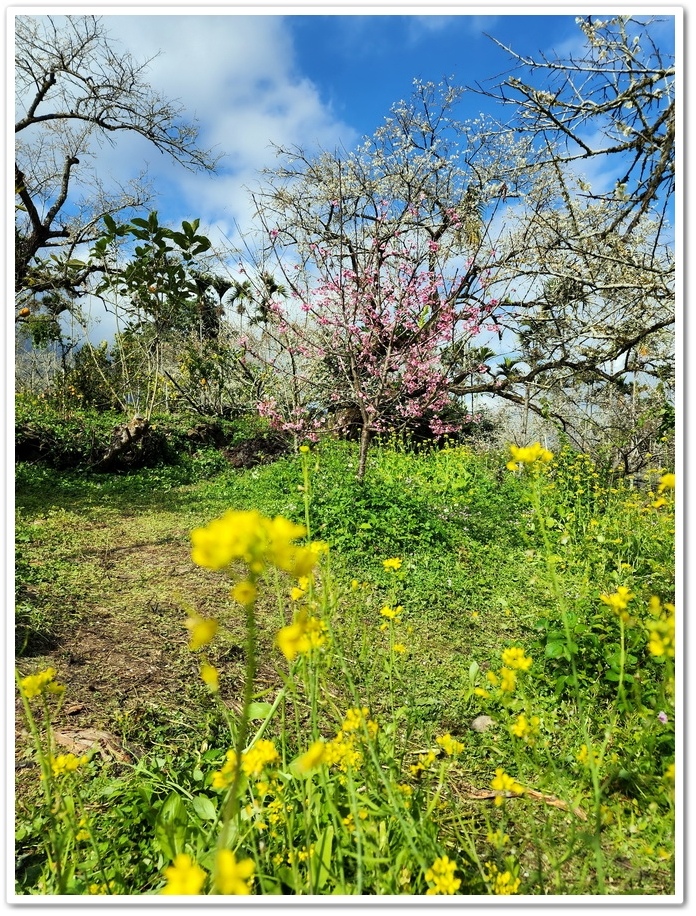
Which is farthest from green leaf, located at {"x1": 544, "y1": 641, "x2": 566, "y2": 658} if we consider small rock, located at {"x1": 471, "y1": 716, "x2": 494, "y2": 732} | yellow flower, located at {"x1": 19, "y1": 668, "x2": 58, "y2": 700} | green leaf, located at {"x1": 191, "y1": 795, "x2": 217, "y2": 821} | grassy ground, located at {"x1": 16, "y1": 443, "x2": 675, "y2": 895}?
yellow flower, located at {"x1": 19, "y1": 668, "x2": 58, "y2": 700}

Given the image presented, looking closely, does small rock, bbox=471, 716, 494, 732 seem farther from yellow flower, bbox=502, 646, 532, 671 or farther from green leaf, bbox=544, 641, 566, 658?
yellow flower, bbox=502, 646, 532, 671

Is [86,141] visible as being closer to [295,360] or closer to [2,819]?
[295,360]

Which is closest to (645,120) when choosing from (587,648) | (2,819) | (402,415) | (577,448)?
(587,648)

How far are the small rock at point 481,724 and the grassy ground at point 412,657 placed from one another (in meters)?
0.02

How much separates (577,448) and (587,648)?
14.8ft

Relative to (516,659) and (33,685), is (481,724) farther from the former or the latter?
(33,685)

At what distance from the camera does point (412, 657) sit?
211 cm

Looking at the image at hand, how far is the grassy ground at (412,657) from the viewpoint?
108 cm

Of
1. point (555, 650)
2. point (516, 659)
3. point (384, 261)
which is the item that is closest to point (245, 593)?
point (516, 659)

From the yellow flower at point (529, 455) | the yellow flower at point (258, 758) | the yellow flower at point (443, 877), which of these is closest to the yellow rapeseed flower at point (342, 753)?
the yellow flower at point (258, 758)

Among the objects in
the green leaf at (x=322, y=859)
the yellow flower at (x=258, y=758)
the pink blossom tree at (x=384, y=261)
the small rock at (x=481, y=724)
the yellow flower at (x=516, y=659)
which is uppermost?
the pink blossom tree at (x=384, y=261)

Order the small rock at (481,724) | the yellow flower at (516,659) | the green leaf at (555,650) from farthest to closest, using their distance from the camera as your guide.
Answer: the green leaf at (555,650) → the small rock at (481,724) → the yellow flower at (516,659)

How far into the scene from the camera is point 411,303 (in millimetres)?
5520

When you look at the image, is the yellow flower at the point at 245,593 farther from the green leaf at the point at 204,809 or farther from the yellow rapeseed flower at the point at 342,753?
the green leaf at the point at 204,809
